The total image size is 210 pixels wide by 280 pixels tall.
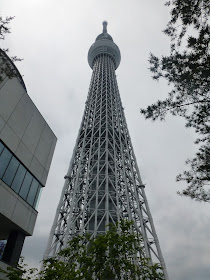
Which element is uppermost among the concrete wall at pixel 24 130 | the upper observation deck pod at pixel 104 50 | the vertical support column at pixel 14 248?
the upper observation deck pod at pixel 104 50

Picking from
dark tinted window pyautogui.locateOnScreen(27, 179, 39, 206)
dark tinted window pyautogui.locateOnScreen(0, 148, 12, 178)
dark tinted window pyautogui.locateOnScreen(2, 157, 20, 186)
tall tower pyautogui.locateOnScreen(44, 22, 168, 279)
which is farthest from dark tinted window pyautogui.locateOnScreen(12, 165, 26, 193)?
tall tower pyautogui.locateOnScreen(44, 22, 168, 279)

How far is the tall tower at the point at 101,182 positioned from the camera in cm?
3186

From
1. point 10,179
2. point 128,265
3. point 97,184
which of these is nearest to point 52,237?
point 97,184

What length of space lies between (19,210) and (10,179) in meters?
2.40

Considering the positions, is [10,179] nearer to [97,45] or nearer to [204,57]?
[204,57]

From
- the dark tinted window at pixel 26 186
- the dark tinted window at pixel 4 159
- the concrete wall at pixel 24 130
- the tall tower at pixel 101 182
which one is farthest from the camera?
the tall tower at pixel 101 182

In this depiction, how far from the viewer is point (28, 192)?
19.0 meters

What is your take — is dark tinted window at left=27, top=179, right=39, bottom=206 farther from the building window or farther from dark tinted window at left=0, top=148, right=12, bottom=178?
dark tinted window at left=0, top=148, right=12, bottom=178

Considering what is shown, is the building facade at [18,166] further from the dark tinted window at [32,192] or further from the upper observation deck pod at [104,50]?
the upper observation deck pod at [104,50]

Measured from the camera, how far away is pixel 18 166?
18.3 metres

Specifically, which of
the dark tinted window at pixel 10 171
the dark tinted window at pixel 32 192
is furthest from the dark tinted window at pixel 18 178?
the dark tinted window at pixel 32 192

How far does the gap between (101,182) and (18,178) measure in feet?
66.8

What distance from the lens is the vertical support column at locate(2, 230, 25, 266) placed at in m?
16.0

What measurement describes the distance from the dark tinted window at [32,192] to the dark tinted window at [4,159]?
3636 millimetres
